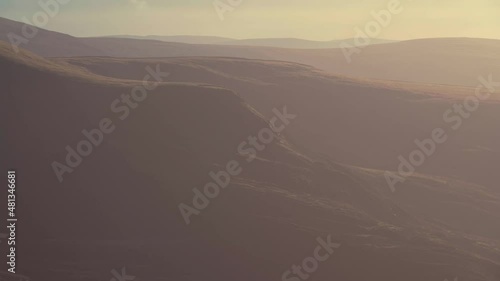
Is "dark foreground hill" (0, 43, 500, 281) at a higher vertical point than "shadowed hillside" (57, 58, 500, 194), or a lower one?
lower

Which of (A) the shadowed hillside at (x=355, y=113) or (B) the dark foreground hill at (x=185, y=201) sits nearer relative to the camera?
(B) the dark foreground hill at (x=185, y=201)

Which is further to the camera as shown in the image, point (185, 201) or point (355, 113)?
point (355, 113)

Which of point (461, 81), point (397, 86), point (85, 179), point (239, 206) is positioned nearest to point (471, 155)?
point (397, 86)

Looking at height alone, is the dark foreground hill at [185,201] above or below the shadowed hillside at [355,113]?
below

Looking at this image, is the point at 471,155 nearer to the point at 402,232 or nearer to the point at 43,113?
the point at 402,232

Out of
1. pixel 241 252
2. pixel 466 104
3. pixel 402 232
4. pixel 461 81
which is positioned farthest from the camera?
pixel 461 81

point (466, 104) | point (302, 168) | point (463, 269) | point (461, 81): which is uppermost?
point (461, 81)

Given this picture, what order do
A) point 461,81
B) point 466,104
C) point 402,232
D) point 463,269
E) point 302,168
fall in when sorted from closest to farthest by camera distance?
point 463,269 < point 402,232 < point 302,168 < point 466,104 < point 461,81

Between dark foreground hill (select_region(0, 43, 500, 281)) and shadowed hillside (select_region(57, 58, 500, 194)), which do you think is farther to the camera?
shadowed hillside (select_region(57, 58, 500, 194))
